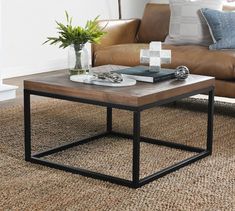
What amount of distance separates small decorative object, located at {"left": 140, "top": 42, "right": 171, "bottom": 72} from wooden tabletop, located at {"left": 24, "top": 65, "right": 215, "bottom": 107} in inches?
4.7

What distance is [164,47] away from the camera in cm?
393

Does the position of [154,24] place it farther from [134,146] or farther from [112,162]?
[134,146]

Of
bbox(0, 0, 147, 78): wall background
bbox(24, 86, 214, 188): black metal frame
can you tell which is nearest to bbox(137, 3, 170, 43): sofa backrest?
bbox(0, 0, 147, 78): wall background

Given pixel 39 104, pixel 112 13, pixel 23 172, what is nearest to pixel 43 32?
pixel 112 13

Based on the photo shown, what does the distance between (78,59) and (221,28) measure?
1425 mm

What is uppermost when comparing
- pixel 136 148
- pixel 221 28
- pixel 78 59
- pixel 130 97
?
pixel 221 28

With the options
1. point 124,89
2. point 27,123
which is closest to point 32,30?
point 27,123

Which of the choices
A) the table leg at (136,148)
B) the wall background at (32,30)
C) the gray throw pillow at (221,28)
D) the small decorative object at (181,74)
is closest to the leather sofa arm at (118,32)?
the gray throw pillow at (221,28)

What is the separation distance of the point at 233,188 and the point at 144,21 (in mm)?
2417

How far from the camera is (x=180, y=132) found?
3182 millimetres

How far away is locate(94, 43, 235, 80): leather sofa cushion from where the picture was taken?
347cm

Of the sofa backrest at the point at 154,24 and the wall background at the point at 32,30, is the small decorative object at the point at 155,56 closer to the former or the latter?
the sofa backrest at the point at 154,24

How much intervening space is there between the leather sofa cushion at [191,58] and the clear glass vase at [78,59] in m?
1.07

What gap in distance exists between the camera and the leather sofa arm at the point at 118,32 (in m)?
4.12
